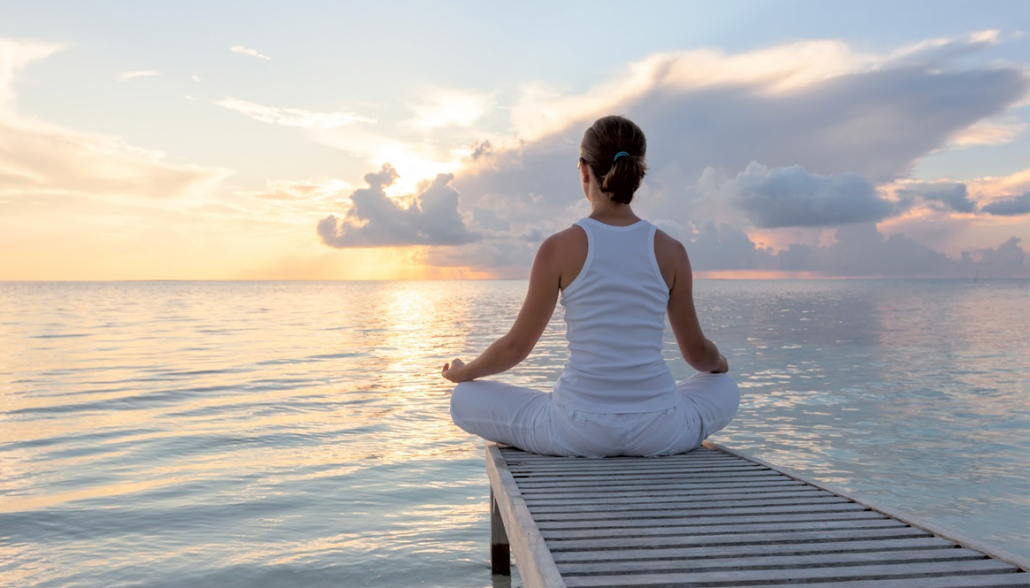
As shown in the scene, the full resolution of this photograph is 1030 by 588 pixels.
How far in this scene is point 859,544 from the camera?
2980 millimetres

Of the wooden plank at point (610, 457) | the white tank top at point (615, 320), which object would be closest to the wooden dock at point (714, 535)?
the wooden plank at point (610, 457)

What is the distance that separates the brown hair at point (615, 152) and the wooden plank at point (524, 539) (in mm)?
1649

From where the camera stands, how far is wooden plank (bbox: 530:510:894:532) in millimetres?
3170

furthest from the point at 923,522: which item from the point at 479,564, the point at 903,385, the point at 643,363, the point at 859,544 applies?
the point at 903,385

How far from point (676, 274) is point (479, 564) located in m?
3.00

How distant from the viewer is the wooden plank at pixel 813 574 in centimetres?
256

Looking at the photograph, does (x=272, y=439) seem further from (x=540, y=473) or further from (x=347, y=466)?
(x=540, y=473)

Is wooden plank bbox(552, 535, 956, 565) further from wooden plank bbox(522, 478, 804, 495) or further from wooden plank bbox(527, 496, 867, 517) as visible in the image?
wooden plank bbox(522, 478, 804, 495)

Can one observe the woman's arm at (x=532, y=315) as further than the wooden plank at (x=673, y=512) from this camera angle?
Yes

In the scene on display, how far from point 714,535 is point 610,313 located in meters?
1.39

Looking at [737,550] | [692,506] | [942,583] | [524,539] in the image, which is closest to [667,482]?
[692,506]

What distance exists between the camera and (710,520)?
10.8 feet

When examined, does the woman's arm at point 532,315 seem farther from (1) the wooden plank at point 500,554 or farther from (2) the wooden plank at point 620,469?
(1) the wooden plank at point 500,554

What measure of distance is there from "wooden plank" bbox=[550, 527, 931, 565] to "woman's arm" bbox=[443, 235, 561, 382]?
48.8 inches
